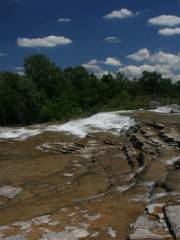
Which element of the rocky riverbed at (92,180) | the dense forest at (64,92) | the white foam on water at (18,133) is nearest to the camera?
the rocky riverbed at (92,180)

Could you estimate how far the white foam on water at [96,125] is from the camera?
32594 millimetres

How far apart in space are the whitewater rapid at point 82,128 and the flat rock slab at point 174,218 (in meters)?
18.8

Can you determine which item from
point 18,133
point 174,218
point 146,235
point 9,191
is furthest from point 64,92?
point 146,235

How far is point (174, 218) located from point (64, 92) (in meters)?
67.6

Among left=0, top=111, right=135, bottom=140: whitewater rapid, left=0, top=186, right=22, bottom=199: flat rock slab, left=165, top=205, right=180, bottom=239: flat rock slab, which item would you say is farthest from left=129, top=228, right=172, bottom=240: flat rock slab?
left=0, top=111, right=135, bottom=140: whitewater rapid

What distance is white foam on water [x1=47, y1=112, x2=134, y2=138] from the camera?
1283 inches

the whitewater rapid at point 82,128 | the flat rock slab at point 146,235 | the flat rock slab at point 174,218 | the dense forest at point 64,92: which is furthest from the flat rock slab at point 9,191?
the dense forest at point 64,92

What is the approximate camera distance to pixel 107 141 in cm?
2861

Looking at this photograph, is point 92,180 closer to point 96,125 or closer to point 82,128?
point 82,128

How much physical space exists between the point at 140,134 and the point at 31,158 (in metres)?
8.51

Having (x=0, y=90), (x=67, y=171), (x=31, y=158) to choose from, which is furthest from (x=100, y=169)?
(x=0, y=90)

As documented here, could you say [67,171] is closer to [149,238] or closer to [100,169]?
[100,169]

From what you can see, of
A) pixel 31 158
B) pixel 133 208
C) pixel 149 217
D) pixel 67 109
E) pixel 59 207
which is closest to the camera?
pixel 149 217

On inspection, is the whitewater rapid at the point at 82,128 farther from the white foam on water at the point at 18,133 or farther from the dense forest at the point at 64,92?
the dense forest at the point at 64,92
